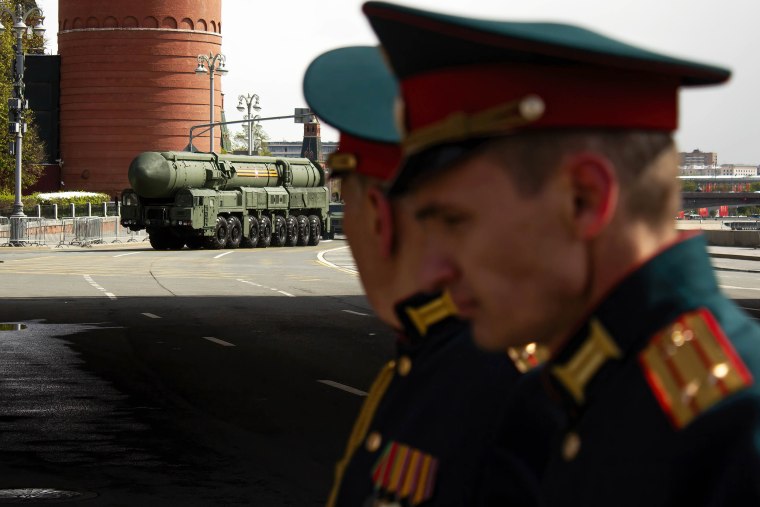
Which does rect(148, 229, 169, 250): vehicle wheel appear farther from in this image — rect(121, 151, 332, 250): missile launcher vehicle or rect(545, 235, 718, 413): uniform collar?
rect(545, 235, 718, 413): uniform collar

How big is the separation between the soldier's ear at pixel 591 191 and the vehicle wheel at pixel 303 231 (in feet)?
197

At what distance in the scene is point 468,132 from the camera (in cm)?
187

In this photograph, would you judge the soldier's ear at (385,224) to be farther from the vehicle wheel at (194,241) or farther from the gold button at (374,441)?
the vehicle wheel at (194,241)

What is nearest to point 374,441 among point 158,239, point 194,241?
point 158,239

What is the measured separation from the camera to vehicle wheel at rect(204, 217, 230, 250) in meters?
55.1

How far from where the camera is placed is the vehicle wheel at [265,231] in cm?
5834

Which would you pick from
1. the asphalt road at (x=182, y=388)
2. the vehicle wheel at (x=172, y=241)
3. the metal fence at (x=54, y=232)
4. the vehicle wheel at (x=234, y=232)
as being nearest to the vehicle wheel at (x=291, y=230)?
the vehicle wheel at (x=234, y=232)

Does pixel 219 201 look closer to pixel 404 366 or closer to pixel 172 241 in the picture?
pixel 172 241

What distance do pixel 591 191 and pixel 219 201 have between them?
53.3 metres

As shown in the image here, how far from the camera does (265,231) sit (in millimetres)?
58594

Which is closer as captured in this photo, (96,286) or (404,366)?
(404,366)

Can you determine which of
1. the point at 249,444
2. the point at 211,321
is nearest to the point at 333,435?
the point at 249,444

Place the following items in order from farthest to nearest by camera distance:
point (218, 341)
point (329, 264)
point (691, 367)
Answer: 1. point (329, 264)
2. point (218, 341)
3. point (691, 367)

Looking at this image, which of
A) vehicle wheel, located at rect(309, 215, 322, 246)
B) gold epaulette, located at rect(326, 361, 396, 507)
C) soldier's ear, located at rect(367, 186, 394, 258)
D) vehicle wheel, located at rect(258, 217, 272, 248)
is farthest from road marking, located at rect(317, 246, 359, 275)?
soldier's ear, located at rect(367, 186, 394, 258)
